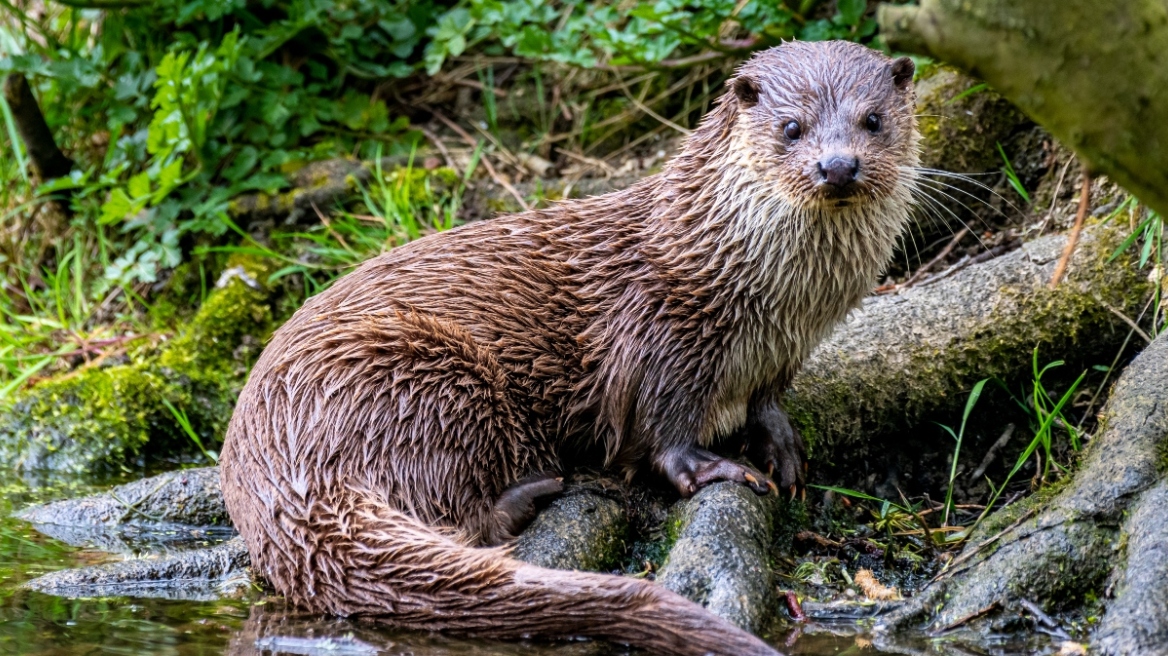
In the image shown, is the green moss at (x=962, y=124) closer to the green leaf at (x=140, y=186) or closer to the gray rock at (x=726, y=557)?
the gray rock at (x=726, y=557)

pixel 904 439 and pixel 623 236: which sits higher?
pixel 623 236

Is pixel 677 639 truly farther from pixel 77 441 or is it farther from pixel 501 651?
pixel 77 441

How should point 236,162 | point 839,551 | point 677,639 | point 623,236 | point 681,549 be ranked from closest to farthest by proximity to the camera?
point 677,639 < point 681,549 < point 839,551 < point 623,236 < point 236,162

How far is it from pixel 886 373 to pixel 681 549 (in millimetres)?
1221

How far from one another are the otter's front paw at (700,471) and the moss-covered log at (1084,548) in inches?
24.3

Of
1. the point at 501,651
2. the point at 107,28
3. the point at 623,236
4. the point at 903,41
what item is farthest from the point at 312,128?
the point at 903,41

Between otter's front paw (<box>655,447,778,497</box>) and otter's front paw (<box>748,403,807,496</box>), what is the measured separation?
0.10 meters

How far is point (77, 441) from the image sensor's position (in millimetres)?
4762

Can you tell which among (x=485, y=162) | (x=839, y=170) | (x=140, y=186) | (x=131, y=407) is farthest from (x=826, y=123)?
(x=140, y=186)

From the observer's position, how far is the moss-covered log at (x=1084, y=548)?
2.94m

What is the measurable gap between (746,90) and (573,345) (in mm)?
947

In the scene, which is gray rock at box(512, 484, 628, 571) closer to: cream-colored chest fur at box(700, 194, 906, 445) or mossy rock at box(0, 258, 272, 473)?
cream-colored chest fur at box(700, 194, 906, 445)

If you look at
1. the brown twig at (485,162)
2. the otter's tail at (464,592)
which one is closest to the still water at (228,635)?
the otter's tail at (464,592)

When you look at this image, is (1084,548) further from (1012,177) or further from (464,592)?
(1012,177)
